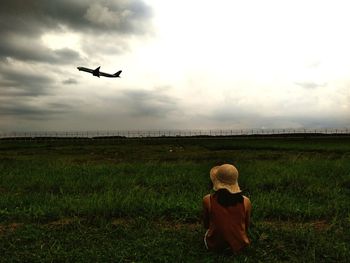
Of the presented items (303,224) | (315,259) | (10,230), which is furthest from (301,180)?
(10,230)

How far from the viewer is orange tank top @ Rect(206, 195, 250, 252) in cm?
466

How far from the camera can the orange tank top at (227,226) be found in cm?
466

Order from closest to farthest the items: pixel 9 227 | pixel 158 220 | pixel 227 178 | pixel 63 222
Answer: pixel 227 178
pixel 9 227
pixel 63 222
pixel 158 220

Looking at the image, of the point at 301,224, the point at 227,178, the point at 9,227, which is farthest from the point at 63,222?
the point at 301,224

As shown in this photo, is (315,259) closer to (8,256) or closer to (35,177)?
(8,256)

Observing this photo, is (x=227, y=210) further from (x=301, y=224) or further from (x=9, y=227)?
(x=9, y=227)

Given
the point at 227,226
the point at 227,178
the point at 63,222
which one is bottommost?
Result: the point at 63,222

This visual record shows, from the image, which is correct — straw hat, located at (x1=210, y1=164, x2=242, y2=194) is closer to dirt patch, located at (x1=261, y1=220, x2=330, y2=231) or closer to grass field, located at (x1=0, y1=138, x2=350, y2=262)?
grass field, located at (x1=0, y1=138, x2=350, y2=262)

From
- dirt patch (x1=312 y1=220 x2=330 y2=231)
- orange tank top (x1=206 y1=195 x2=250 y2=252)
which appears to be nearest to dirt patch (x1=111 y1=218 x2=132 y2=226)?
orange tank top (x1=206 y1=195 x2=250 y2=252)

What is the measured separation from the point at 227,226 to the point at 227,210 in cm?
21

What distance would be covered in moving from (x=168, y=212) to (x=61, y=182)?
4.89 m

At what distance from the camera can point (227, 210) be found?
466cm

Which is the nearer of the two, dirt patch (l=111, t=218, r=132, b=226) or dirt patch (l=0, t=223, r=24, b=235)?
dirt patch (l=0, t=223, r=24, b=235)

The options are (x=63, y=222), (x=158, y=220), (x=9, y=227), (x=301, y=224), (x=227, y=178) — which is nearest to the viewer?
(x=227, y=178)
